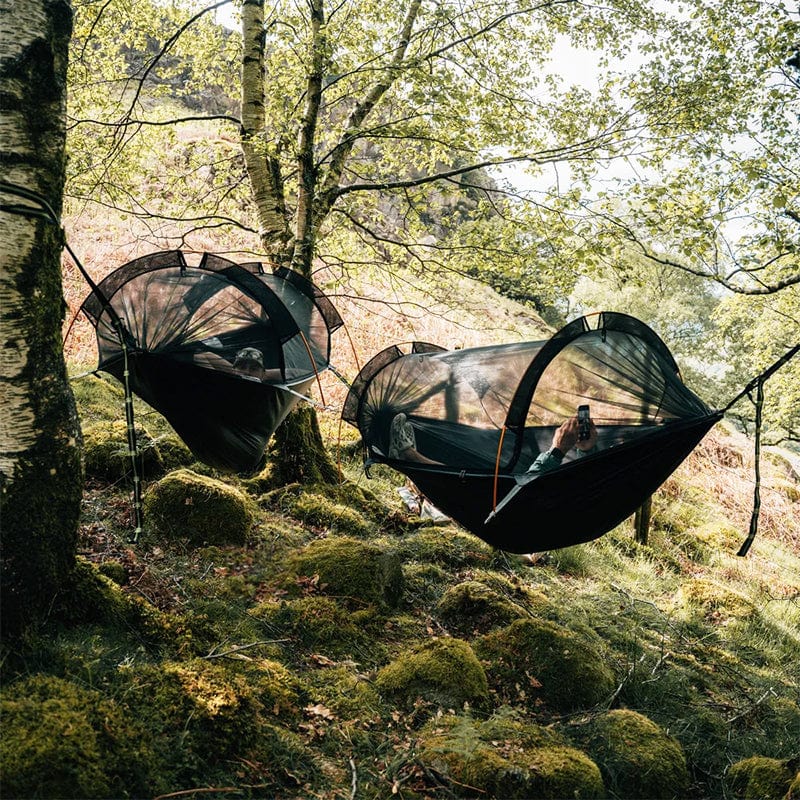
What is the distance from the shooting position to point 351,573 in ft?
12.1

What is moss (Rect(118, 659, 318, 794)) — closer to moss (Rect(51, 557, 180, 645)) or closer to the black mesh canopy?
moss (Rect(51, 557, 180, 645))

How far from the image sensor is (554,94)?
5.12 meters

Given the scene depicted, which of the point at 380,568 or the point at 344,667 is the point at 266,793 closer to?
the point at 344,667

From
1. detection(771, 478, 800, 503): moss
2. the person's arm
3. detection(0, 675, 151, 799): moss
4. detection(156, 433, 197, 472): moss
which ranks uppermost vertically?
the person's arm

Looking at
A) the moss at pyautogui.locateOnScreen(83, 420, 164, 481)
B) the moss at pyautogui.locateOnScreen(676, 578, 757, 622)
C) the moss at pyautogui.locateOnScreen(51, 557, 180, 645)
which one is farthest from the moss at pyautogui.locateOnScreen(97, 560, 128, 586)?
the moss at pyautogui.locateOnScreen(676, 578, 757, 622)

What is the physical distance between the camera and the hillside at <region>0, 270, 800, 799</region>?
1.99 meters

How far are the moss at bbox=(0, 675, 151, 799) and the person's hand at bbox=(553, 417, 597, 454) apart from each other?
2.26 meters

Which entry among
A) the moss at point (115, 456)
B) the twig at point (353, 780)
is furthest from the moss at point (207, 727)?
the moss at point (115, 456)

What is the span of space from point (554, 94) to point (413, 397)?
3072 millimetres

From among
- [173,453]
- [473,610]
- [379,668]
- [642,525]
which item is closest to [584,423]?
[473,610]

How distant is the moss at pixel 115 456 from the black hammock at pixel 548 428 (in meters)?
1.68

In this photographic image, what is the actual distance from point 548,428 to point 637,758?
160 cm

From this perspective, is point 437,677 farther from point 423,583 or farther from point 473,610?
point 423,583

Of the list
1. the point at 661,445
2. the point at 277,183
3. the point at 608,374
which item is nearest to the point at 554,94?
the point at 277,183
